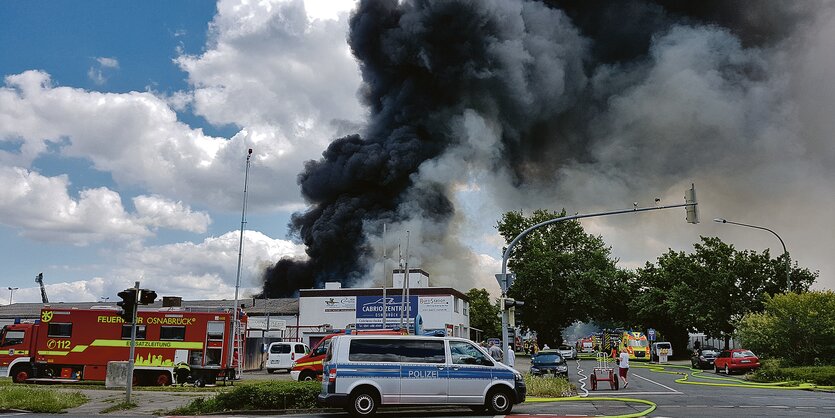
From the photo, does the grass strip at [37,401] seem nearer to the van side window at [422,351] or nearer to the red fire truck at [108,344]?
the red fire truck at [108,344]

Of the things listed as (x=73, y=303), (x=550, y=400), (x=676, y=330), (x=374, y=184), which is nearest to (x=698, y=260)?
(x=676, y=330)

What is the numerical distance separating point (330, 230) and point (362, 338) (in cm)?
5164

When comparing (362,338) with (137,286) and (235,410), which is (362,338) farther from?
(137,286)

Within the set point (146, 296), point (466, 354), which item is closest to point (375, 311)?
point (146, 296)

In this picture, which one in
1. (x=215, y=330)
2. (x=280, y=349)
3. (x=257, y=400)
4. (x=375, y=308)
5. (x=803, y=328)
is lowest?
(x=257, y=400)

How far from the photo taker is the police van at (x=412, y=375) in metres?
14.5

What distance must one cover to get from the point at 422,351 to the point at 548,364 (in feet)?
62.2

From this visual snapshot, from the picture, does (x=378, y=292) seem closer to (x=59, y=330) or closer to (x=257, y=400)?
(x=59, y=330)

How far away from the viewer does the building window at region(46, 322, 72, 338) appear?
2662cm

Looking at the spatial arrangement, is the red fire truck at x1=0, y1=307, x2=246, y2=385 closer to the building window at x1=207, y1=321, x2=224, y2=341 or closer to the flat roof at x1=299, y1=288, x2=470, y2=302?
the building window at x1=207, y1=321, x2=224, y2=341

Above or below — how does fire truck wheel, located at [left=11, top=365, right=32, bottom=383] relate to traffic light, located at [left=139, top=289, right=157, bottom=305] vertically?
below

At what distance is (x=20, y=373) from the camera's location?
26047mm

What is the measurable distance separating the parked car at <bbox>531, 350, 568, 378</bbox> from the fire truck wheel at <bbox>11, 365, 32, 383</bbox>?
2239cm

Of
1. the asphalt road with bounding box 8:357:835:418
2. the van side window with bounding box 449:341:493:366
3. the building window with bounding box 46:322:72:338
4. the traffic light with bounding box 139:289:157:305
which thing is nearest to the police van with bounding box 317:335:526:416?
the van side window with bounding box 449:341:493:366
